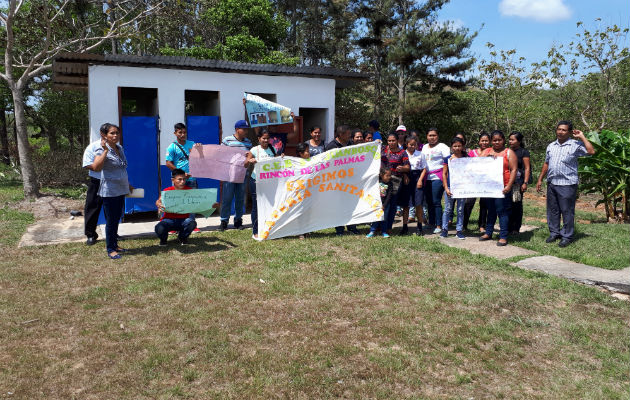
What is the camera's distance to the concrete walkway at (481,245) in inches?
211

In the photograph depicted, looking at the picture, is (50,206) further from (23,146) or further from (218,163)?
(218,163)

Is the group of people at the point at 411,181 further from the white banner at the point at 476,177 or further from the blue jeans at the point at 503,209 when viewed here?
the white banner at the point at 476,177

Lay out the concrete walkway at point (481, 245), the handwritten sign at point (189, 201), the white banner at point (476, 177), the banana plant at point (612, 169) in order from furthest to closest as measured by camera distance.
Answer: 1. the banana plant at point (612, 169)
2. the white banner at point (476, 177)
3. the handwritten sign at point (189, 201)
4. the concrete walkway at point (481, 245)

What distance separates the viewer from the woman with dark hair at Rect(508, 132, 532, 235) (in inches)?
276

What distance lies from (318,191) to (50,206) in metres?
7.18

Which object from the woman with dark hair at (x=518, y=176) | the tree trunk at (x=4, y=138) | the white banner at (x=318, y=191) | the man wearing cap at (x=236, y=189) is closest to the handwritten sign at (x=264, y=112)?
the man wearing cap at (x=236, y=189)

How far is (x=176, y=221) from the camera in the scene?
6734 millimetres

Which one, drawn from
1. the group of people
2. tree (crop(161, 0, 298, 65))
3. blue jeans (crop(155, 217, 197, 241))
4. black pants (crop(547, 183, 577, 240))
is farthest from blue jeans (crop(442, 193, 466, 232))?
tree (crop(161, 0, 298, 65))

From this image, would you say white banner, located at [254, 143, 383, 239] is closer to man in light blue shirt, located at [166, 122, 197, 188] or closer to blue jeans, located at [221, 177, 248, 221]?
blue jeans, located at [221, 177, 248, 221]

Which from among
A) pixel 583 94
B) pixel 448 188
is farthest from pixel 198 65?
pixel 583 94

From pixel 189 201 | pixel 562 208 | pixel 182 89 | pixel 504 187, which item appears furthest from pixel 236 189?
pixel 562 208

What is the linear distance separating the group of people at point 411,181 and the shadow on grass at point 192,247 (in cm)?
15

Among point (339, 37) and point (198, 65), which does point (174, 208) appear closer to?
point (198, 65)

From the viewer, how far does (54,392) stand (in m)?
3.05
